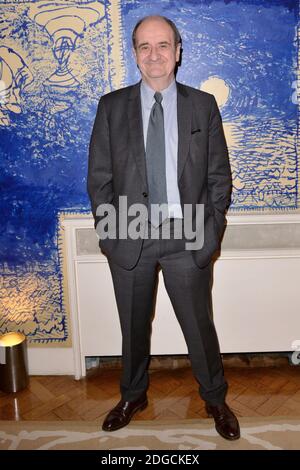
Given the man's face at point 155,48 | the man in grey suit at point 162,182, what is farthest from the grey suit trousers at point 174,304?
the man's face at point 155,48

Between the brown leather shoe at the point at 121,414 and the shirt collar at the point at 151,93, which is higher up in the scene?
the shirt collar at the point at 151,93

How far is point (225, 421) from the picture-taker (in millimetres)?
2240

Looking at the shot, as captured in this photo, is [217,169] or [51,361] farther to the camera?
[51,361]

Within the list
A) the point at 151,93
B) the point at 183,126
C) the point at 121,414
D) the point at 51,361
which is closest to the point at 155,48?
the point at 151,93

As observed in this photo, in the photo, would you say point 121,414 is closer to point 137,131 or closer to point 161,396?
point 161,396

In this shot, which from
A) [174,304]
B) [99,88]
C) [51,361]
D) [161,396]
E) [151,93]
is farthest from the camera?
[51,361]

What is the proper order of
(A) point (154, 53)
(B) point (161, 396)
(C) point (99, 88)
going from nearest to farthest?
(A) point (154, 53), (C) point (99, 88), (B) point (161, 396)

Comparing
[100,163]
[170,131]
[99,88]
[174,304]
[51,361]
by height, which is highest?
[99,88]

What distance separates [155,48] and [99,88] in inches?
21.4

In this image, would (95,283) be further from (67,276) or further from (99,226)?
(99,226)

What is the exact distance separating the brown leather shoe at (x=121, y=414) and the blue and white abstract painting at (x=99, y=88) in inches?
36.0

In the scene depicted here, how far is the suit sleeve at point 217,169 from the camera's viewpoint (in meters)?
2.19

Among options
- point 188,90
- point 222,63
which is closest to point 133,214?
point 188,90

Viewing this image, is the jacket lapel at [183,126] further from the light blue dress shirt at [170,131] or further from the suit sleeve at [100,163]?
the suit sleeve at [100,163]
